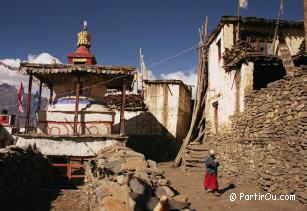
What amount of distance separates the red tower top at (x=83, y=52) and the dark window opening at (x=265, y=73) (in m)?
9.02

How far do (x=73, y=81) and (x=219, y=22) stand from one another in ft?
27.2

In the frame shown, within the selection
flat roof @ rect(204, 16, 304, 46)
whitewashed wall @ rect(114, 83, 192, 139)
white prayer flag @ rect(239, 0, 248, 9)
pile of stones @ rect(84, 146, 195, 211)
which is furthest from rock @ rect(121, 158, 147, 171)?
whitewashed wall @ rect(114, 83, 192, 139)

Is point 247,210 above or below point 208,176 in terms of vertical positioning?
below

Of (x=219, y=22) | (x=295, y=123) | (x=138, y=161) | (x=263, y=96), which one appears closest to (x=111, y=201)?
(x=138, y=161)

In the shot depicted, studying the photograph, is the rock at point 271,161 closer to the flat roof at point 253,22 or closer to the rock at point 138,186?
the rock at point 138,186

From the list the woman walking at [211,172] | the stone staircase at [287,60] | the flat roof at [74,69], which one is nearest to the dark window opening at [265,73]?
the stone staircase at [287,60]

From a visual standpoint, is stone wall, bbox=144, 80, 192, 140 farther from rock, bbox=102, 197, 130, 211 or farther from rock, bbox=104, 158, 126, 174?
rock, bbox=102, 197, 130, 211

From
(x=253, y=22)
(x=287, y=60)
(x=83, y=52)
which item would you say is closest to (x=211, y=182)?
(x=287, y=60)

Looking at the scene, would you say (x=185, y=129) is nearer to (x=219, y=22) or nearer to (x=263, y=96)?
(x=219, y=22)

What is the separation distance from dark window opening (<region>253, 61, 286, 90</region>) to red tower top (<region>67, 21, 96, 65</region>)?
9022 millimetres

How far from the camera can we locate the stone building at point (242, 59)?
14.6 meters

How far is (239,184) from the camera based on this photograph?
13.2 metres

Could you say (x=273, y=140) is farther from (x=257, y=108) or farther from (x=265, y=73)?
(x=265, y=73)

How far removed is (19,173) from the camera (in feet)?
36.6
